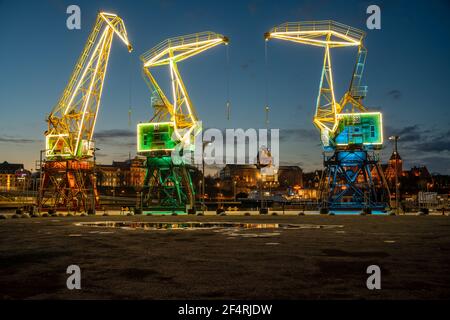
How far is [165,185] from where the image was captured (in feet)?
217

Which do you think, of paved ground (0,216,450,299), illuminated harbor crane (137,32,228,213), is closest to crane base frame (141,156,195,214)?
illuminated harbor crane (137,32,228,213)

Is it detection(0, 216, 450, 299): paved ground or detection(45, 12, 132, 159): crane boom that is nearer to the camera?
detection(0, 216, 450, 299): paved ground

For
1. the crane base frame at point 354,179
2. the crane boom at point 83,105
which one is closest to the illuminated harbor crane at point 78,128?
the crane boom at point 83,105

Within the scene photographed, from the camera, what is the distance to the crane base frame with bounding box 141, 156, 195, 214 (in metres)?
62.8

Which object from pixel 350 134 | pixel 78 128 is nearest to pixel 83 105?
pixel 78 128

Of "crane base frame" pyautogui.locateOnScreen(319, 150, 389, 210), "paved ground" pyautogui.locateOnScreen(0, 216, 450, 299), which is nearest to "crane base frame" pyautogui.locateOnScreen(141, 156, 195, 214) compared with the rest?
"crane base frame" pyautogui.locateOnScreen(319, 150, 389, 210)

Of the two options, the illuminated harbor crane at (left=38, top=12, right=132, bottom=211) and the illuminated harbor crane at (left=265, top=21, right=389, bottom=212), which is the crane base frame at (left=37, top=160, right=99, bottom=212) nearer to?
the illuminated harbor crane at (left=38, top=12, right=132, bottom=211)

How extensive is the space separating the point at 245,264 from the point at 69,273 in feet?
15.7

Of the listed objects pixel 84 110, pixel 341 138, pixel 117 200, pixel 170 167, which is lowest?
pixel 117 200
